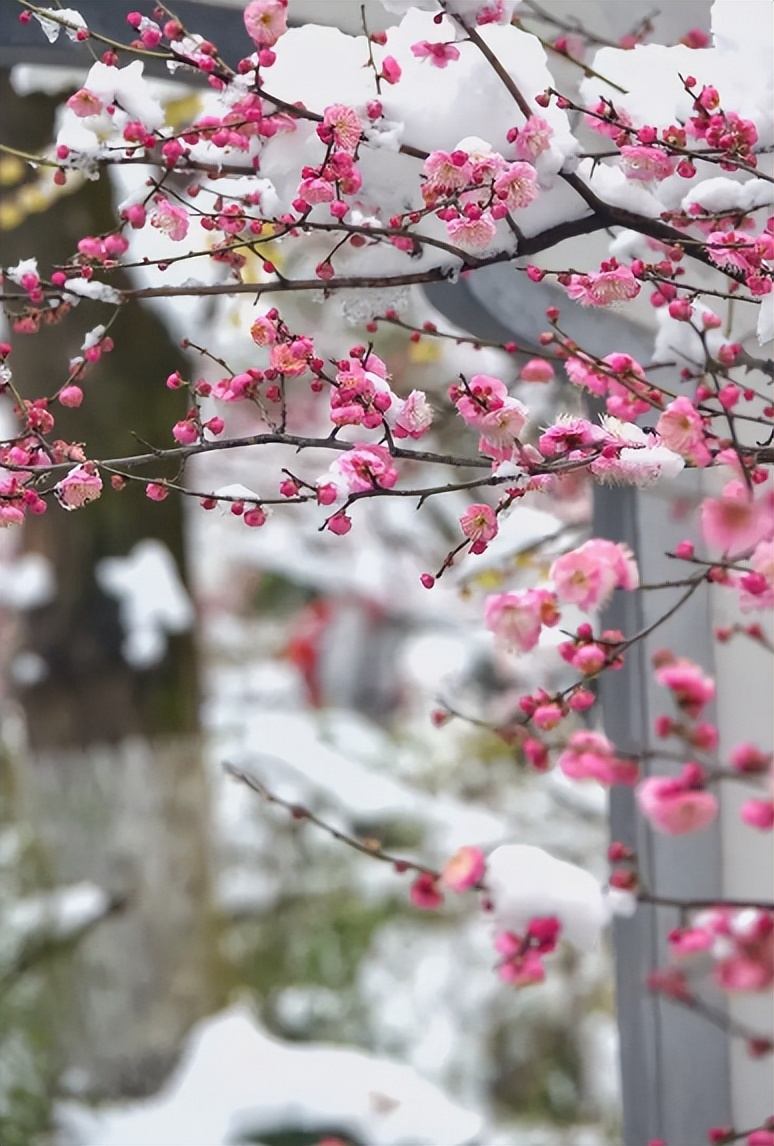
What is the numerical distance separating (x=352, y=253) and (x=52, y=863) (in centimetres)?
157

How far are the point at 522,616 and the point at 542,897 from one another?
0.22m

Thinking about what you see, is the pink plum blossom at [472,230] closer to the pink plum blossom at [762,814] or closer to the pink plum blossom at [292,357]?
the pink plum blossom at [292,357]

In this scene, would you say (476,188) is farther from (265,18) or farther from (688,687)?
(688,687)

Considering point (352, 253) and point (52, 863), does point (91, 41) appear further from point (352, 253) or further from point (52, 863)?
point (52, 863)

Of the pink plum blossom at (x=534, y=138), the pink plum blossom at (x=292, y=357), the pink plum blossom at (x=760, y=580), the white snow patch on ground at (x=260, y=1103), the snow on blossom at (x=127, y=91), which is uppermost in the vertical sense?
the snow on blossom at (x=127, y=91)

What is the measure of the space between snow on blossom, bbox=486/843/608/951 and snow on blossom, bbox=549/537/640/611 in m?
0.23

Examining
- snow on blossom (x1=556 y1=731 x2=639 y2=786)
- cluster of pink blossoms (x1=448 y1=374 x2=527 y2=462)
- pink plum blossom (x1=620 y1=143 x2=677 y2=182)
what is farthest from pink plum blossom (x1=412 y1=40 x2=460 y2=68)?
snow on blossom (x1=556 y1=731 x2=639 y2=786)

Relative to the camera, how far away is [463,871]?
735 mm

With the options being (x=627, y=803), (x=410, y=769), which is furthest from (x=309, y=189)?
(x=410, y=769)

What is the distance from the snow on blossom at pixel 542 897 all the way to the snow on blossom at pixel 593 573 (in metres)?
0.23

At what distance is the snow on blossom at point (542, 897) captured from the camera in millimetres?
790

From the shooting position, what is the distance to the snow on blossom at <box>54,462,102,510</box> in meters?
0.62

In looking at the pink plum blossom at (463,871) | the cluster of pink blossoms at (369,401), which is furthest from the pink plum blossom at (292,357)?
the pink plum blossom at (463,871)

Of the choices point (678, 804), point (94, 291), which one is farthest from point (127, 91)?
point (678, 804)
